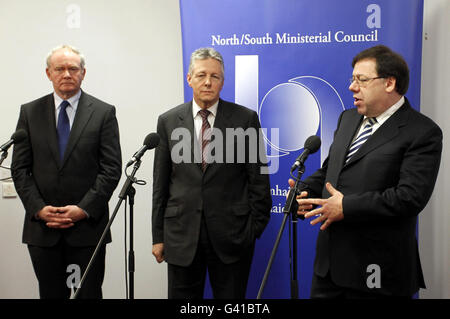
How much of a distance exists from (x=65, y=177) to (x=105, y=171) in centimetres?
25

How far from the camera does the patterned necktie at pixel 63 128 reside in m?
3.27

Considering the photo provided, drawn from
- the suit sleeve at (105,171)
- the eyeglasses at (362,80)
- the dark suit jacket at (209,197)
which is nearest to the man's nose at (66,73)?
the suit sleeve at (105,171)

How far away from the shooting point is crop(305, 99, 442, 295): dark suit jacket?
8.18ft

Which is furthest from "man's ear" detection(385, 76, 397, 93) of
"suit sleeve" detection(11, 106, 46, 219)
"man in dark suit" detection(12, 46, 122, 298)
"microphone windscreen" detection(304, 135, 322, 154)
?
"suit sleeve" detection(11, 106, 46, 219)

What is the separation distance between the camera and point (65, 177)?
3.22 metres

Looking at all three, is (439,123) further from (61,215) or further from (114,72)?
(61,215)

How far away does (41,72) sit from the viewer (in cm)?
443

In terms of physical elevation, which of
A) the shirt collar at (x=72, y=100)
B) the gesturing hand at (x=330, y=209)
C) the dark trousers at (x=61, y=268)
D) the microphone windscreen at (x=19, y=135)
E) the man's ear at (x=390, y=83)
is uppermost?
the man's ear at (x=390, y=83)

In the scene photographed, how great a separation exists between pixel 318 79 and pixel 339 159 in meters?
1.11

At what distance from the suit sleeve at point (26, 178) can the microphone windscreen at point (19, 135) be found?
17 centimetres

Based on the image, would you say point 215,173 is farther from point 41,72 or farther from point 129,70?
point 41,72

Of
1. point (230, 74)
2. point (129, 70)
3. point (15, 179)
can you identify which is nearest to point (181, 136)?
point (230, 74)

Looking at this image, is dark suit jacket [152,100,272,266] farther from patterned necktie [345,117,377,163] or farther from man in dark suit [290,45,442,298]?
patterned necktie [345,117,377,163]

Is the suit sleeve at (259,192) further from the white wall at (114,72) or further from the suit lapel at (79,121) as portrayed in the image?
the white wall at (114,72)
